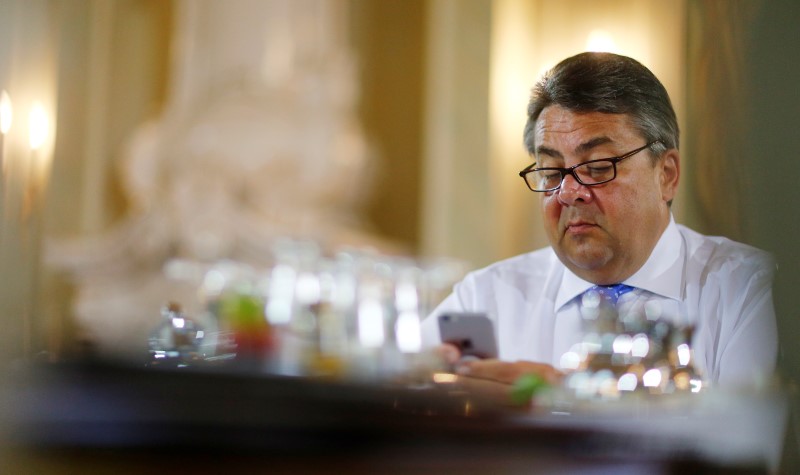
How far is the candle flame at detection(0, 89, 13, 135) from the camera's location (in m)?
0.64

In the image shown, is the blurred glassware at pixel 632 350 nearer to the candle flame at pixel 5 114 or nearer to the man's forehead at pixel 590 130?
the man's forehead at pixel 590 130

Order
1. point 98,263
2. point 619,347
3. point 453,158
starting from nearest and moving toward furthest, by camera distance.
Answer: point 619,347
point 453,158
point 98,263

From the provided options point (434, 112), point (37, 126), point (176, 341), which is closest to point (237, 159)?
point (434, 112)

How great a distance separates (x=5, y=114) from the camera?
647 millimetres

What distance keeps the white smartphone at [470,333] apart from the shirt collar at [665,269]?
80mm

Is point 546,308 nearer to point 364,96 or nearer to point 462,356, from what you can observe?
point 462,356

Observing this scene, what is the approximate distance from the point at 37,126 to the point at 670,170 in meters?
0.47

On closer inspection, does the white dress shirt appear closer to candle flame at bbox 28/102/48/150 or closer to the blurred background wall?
the blurred background wall

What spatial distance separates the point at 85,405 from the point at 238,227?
211 centimetres

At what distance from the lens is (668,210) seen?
1.91 feet

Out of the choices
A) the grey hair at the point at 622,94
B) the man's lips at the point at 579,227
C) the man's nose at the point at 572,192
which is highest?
the grey hair at the point at 622,94

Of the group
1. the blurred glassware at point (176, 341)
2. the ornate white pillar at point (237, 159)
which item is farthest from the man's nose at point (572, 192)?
the ornate white pillar at point (237, 159)

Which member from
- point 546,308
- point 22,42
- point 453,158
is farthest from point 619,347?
point 453,158

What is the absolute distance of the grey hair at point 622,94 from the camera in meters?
0.57
